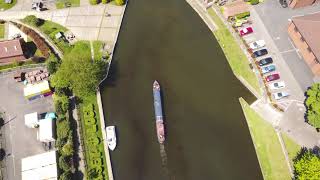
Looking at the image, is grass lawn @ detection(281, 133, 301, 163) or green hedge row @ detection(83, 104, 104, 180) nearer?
grass lawn @ detection(281, 133, 301, 163)

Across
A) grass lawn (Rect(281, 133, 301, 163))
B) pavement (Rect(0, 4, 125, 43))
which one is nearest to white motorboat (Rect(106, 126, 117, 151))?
pavement (Rect(0, 4, 125, 43))

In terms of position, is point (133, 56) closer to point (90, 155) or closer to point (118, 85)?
point (118, 85)

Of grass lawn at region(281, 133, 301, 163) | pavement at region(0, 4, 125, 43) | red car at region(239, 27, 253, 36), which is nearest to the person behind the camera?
grass lawn at region(281, 133, 301, 163)

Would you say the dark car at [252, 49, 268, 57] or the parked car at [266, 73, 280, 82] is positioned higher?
the dark car at [252, 49, 268, 57]

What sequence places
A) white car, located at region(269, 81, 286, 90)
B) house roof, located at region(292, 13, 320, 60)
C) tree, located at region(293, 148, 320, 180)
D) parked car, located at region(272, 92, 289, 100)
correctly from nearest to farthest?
tree, located at region(293, 148, 320, 180), house roof, located at region(292, 13, 320, 60), parked car, located at region(272, 92, 289, 100), white car, located at region(269, 81, 286, 90)

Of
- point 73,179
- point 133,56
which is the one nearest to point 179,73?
point 133,56

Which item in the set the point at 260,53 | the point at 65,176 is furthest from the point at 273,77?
the point at 65,176

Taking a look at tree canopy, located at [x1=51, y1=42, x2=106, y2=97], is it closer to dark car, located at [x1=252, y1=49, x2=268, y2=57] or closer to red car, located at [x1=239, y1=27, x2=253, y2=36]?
red car, located at [x1=239, y1=27, x2=253, y2=36]
